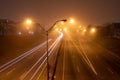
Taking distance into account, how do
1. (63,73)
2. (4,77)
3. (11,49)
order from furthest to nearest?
(11,49), (63,73), (4,77)

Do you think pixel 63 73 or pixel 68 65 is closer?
pixel 63 73

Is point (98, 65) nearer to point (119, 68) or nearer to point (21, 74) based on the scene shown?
point (119, 68)

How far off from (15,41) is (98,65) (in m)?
47.6

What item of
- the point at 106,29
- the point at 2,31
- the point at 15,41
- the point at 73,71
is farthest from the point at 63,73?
the point at 106,29

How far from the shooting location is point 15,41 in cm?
10150

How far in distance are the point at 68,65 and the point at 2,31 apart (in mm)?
83319

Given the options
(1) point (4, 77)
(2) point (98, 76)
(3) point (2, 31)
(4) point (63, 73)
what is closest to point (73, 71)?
(4) point (63, 73)

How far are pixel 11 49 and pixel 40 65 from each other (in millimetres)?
28071

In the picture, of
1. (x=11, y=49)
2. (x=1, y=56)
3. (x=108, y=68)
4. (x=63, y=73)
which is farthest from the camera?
(x=11, y=49)

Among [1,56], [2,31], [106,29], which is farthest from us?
[106,29]

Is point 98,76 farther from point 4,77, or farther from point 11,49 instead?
point 11,49

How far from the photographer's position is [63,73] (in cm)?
5238

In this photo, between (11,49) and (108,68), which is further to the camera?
(11,49)

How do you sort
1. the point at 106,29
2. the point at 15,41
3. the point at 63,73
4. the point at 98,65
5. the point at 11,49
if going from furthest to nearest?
the point at 106,29 → the point at 15,41 → the point at 11,49 → the point at 98,65 → the point at 63,73
